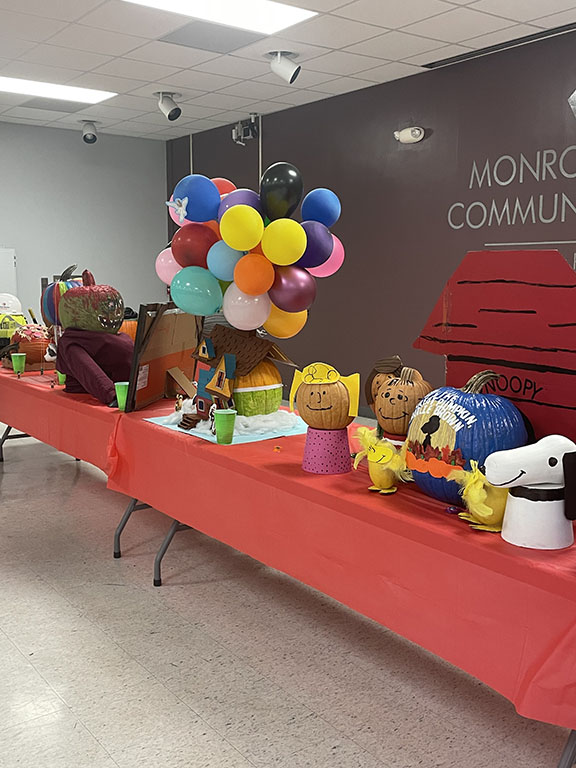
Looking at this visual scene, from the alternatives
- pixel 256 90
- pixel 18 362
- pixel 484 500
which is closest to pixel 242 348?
pixel 484 500

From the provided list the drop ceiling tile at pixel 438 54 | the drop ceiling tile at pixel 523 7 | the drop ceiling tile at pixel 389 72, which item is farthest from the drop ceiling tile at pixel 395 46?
the drop ceiling tile at pixel 523 7

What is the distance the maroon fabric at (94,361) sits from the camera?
321 cm

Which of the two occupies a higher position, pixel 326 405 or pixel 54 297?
pixel 54 297

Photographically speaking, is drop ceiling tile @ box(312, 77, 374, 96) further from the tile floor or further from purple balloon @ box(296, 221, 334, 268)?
the tile floor

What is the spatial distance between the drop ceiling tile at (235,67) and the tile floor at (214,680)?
3.71m

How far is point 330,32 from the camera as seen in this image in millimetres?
4727

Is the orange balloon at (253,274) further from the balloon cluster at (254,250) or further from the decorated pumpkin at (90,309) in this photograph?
the decorated pumpkin at (90,309)

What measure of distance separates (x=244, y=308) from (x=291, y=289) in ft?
0.56

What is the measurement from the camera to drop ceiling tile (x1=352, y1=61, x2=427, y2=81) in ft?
18.1

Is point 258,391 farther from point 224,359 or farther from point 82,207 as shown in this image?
point 82,207

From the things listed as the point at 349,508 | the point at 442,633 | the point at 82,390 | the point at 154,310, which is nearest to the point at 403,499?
the point at 349,508

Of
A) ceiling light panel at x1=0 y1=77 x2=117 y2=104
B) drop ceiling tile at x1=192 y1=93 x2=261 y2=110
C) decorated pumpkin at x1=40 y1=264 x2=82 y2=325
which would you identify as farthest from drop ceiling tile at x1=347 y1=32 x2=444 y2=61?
decorated pumpkin at x1=40 y1=264 x2=82 y2=325

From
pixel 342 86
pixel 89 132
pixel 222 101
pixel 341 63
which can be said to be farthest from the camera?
pixel 89 132

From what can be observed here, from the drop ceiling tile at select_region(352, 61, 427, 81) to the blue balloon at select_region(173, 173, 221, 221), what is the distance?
135 inches
